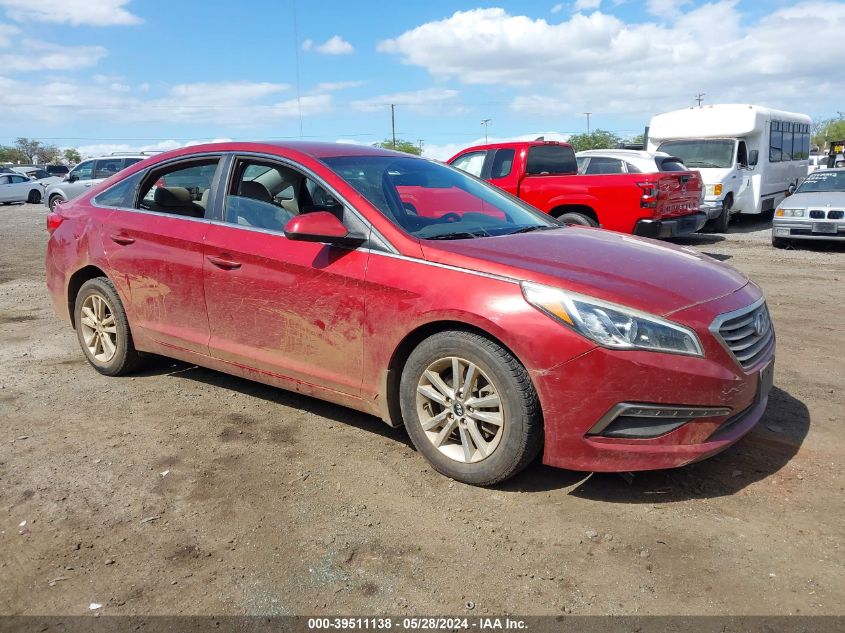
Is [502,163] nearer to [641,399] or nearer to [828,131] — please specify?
[641,399]

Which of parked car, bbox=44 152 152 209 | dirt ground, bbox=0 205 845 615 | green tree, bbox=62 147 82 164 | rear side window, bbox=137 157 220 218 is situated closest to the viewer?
dirt ground, bbox=0 205 845 615

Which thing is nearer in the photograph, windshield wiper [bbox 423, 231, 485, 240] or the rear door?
windshield wiper [bbox 423, 231, 485, 240]

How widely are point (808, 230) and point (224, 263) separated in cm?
1133

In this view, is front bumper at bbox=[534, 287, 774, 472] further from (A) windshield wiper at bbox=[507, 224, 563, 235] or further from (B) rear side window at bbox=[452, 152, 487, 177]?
(B) rear side window at bbox=[452, 152, 487, 177]

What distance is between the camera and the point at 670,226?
11008 millimetres

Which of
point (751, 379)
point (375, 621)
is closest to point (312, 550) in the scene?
point (375, 621)

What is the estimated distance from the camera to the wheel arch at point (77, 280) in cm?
515

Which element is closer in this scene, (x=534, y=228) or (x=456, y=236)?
(x=456, y=236)

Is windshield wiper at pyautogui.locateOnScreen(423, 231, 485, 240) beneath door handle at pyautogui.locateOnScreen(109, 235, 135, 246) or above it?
above

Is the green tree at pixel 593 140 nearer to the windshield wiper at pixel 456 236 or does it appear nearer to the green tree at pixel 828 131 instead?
the green tree at pixel 828 131

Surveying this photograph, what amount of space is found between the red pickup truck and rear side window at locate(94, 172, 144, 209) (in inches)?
282

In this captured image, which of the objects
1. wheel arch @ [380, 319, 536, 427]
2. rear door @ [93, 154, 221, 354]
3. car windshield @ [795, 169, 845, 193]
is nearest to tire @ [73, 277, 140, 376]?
rear door @ [93, 154, 221, 354]

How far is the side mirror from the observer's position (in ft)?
11.9

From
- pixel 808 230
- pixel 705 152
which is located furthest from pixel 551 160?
pixel 705 152
